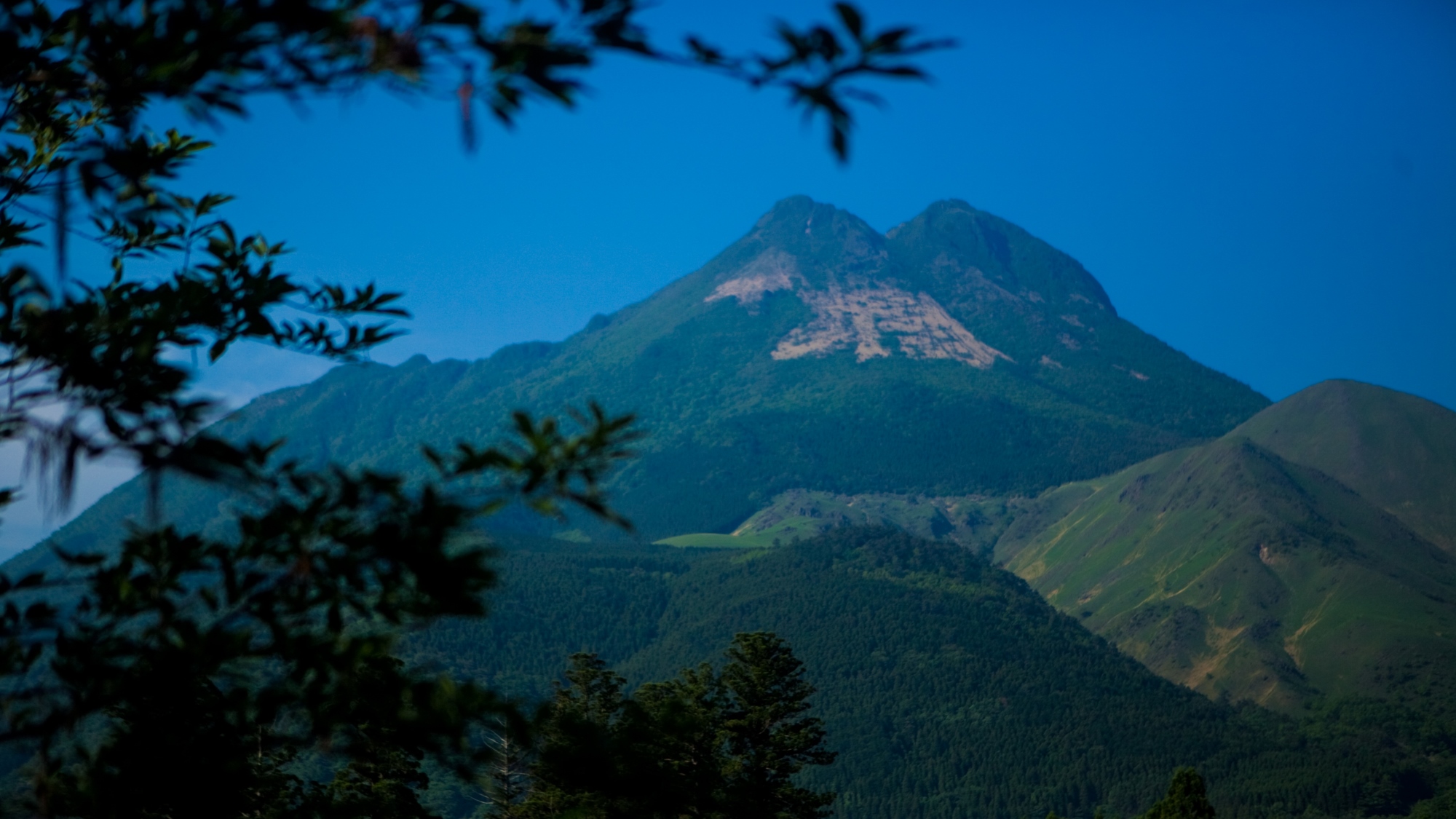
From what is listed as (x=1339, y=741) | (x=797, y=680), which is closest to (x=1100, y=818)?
(x=797, y=680)

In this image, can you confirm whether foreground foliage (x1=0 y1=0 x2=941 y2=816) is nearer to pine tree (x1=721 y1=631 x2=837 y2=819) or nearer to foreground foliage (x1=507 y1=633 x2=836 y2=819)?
Answer: foreground foliage (x1=507 y1=633 x2=836 y2=819)

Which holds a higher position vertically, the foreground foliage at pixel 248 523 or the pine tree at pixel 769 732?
the foreground foliage at pixel 248 523

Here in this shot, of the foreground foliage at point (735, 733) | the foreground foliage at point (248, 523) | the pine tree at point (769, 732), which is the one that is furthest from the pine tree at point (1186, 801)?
the foreground foliage at point (248, 523)

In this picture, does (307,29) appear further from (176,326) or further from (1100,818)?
(1100,818)

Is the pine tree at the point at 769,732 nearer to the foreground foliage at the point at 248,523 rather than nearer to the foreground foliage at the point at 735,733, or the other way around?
the foreground foliage at the point at 735,733

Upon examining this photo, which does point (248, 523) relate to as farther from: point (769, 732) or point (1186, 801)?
point (1186, 801)

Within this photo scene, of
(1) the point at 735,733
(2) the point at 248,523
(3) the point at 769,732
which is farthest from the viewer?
(3) the point at 769,732

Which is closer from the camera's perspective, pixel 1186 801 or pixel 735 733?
pixel 735 733

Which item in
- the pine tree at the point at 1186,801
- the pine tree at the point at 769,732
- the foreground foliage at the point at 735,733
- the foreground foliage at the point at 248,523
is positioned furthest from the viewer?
the pine tree at the point at 1186,801

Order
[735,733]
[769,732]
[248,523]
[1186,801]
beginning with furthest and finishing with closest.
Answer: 1. [1186,801]
2. [769,732]
3. [735,733]
4. [248,523]

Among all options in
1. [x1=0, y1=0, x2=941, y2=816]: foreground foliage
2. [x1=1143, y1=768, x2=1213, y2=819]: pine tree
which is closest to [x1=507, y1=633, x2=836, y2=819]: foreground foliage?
[x1=0, y1=0, x2=941, y2=816]: foreground foliage

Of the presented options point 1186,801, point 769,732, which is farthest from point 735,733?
point 1186,801

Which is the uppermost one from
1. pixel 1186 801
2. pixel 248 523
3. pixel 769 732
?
pixel 248 523

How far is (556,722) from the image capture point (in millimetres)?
4480
